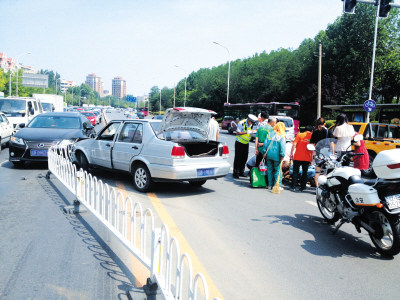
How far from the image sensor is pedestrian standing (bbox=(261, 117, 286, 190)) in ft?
27.3

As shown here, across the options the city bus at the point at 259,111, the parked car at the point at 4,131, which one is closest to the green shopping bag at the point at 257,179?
the parked car at the point at 4,131

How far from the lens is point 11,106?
18.5 metres

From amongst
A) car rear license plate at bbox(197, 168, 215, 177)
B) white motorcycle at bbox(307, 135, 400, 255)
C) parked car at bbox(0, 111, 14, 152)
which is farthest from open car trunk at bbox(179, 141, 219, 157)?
parked car at bbox(0, 111, 14, 152)

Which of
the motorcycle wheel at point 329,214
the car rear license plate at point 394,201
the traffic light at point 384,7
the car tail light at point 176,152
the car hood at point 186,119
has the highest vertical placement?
the traffic light at point 384,7

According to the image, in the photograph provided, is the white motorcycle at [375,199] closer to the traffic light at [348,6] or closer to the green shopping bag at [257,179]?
the green shopping bag at [257,179]

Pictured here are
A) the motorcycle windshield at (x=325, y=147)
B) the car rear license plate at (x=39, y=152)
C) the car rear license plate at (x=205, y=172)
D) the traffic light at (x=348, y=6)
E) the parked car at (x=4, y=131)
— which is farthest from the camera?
the parked car at (x=4, y=131)

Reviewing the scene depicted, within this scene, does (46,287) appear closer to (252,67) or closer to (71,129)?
(71,129)

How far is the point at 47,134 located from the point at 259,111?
22.8m

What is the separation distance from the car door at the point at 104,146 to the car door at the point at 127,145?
25 centimetres

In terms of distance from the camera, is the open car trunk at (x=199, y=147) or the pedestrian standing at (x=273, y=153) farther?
the pedestrian standing at (x=273, y=153)

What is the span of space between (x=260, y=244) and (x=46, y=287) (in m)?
2.68

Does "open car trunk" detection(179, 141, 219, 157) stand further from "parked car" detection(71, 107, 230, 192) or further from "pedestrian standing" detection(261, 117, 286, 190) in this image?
"pedestrian standing" detection(261, 117, 286, 190)

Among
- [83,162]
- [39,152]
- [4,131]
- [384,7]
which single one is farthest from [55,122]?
[384,7]

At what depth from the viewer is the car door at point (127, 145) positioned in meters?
7.91
